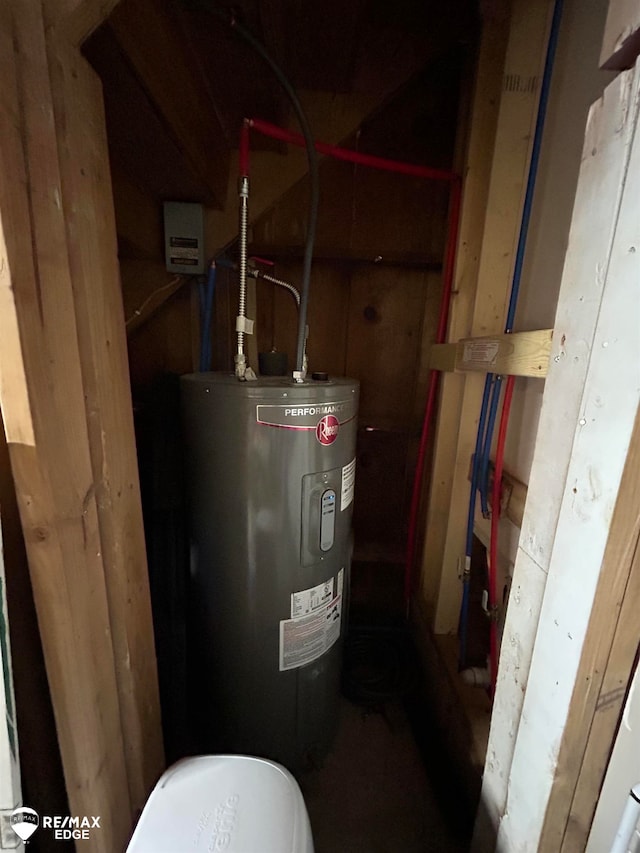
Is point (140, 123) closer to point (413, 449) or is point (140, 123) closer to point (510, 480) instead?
point (510, 480)

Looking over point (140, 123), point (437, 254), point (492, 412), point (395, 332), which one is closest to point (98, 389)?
point (140, 123)

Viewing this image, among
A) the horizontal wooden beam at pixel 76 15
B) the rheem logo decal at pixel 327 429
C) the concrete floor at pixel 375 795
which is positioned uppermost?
the horizontal wooden beam at pixel 76 15

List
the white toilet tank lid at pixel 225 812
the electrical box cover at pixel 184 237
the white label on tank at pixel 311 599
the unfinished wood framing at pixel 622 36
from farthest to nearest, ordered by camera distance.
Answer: the electrical box cover at pixel 184 237, the white label on tank at pixel 311 599, the white toilet tank lid at pixel 225 812, the unfinished wood framing at pixel 622 36

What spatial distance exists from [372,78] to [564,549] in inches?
50.2

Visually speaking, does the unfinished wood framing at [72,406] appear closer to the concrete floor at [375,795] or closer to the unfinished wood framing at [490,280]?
the concrete floor at [375,795]

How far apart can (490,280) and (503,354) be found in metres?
0.34

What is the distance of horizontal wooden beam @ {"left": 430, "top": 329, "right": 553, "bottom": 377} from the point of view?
0.70 m

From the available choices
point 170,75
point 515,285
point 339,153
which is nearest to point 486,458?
point 515,285

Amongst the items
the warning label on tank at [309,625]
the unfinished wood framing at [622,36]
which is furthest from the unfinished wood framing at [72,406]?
the unfinished wood framing at [622,36]

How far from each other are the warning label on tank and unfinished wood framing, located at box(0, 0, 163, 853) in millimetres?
343

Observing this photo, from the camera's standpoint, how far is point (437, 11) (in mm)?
1033

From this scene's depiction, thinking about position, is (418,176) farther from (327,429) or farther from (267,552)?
(267,552)

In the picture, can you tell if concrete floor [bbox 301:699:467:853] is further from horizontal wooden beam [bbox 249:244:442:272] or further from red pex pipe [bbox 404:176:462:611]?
horizontal wooden beam [bbox 249:244:442:272]

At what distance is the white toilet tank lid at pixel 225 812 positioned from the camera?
0.57 meters
